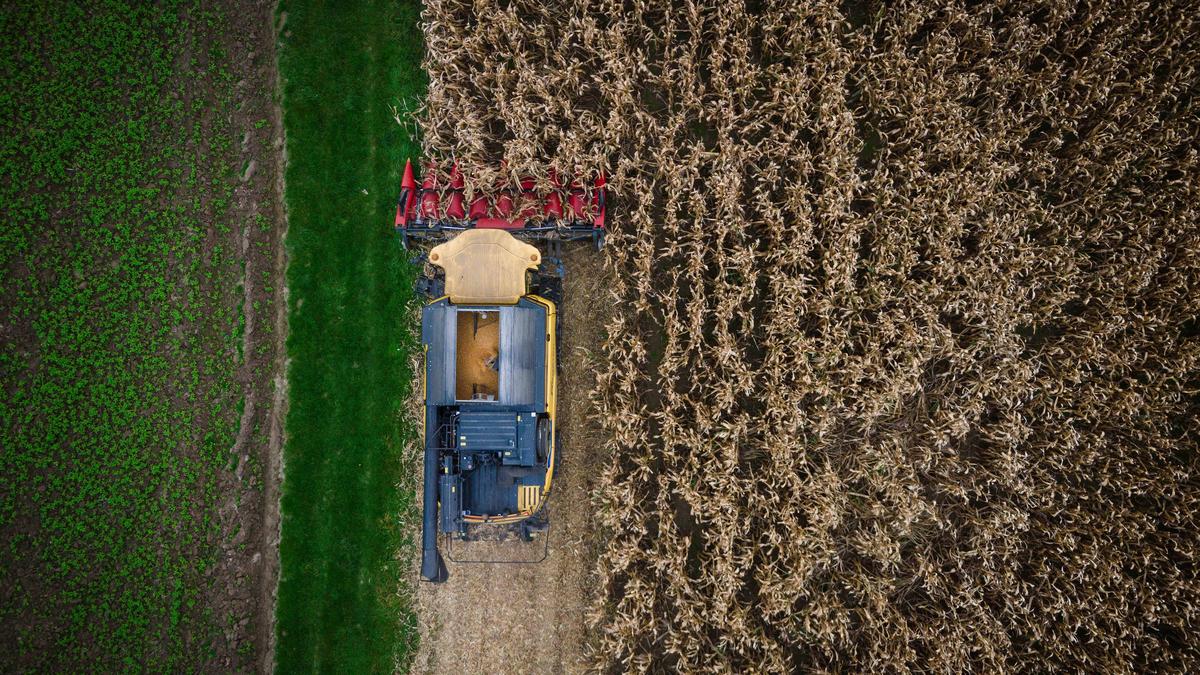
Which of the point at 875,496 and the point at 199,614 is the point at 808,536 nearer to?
the point at 875,496

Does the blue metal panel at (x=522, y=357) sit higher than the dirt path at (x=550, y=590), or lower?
higher

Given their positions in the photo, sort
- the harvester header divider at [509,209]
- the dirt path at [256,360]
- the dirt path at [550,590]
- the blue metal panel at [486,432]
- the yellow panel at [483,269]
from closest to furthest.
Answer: the blue metal panel at [486,432] → the yellow panel at [483,269] → the harvester header divider at [509,209] → the dirt path at [550,590] → the dirt path at [256,360]

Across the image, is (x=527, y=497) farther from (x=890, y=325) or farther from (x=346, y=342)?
(x=890, y=325)

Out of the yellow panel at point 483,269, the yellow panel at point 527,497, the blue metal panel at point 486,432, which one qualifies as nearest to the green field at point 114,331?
the yellow panel at point 483,269

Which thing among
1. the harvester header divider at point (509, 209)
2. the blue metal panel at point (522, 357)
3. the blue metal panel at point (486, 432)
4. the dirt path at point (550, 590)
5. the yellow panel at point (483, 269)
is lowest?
the dirt path at point (550, 590)

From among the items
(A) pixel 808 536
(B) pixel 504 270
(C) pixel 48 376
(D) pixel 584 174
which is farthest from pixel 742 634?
(C) pixel 48 376

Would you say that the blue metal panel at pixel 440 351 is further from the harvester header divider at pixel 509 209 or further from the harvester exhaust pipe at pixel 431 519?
the harvester header divider at pixel 509 209

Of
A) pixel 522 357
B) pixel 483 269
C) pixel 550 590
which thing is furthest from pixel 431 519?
pixel 483 269
